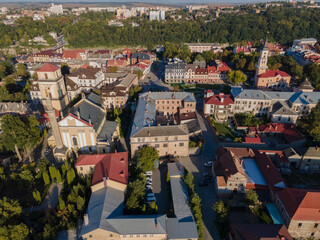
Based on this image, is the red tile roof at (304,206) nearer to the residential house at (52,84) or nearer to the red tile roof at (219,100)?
the red tile roof at (219,100)

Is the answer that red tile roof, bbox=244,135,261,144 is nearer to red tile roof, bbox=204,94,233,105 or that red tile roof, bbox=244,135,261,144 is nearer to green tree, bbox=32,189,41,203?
red tile roof, bbox=204,94,233,105

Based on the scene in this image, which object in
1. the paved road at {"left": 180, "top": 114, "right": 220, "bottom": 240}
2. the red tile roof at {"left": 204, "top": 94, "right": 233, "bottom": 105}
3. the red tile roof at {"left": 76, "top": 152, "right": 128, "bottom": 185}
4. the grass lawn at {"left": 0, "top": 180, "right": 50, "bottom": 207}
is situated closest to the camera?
the paved road at {"left": 180, "top": 114, "right": 220, "bottom": 240}

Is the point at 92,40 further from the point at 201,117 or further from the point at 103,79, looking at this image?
the point at 201,117

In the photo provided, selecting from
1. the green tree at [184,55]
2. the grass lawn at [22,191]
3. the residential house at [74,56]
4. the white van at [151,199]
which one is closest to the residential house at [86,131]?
the grass lawn at [22,191]

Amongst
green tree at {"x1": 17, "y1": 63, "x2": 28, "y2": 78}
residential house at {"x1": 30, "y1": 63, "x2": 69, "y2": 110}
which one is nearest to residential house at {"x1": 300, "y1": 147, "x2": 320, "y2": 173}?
residential house at {"x1": 30, "y1": 63, "x2": 69, "y2": 110}

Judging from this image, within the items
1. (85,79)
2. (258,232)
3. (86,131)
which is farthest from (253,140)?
(85,79)

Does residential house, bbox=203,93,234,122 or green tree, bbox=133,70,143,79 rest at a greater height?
residential house, bbox=203,93,234,122

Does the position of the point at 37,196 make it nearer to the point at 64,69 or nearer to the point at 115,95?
the point at 115,95

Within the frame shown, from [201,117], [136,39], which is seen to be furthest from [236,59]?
[136,39]
